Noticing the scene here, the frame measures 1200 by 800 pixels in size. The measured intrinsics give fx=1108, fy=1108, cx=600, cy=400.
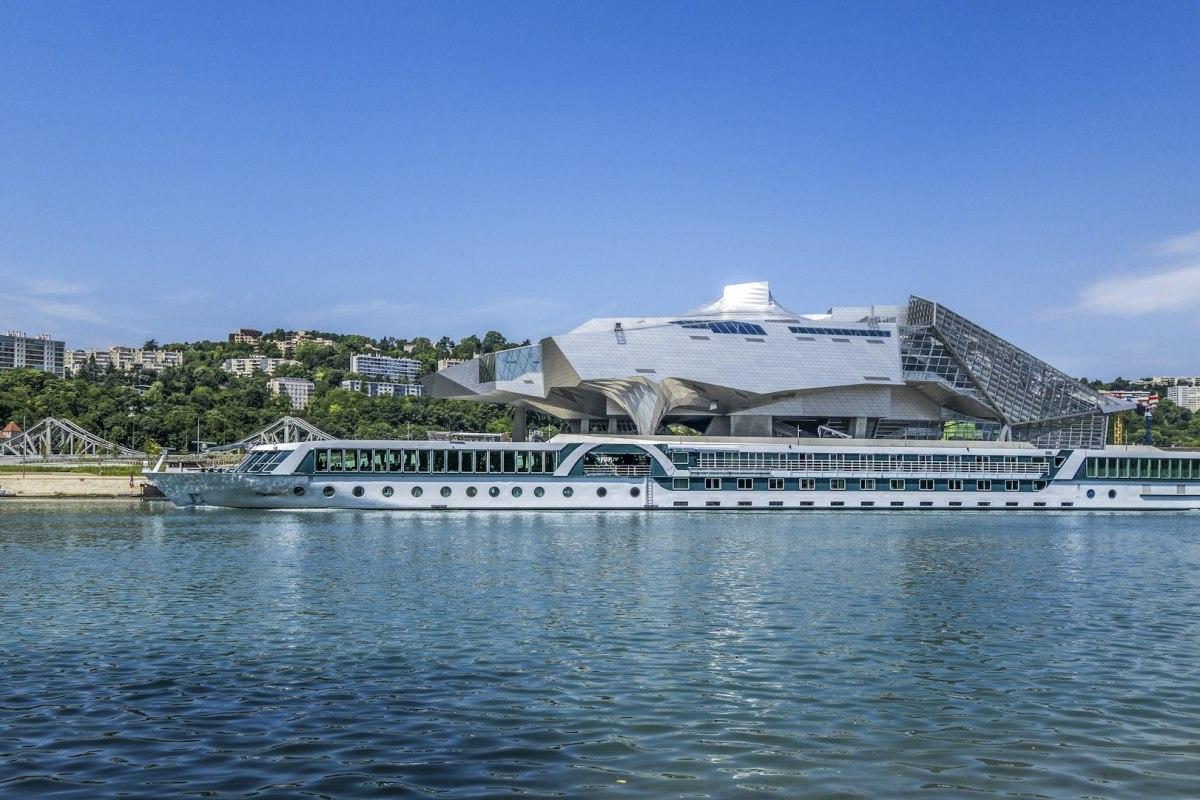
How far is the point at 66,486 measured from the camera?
86.1 m

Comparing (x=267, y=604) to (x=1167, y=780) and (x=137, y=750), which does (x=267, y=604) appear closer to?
(x=137, y=750)

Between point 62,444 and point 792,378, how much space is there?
79451mm

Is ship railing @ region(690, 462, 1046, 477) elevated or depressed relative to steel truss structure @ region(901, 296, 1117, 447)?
depressed

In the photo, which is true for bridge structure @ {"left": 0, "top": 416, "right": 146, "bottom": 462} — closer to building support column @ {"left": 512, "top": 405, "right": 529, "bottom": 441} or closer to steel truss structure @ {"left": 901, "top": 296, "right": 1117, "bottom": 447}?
building support column @ {"left": 512, "top": 405, "right": 529, "bottom": 441}

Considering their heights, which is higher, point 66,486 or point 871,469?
point 871,469

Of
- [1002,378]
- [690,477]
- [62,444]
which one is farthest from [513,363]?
[62,444]

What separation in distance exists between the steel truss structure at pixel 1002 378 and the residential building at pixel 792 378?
0.26 feet

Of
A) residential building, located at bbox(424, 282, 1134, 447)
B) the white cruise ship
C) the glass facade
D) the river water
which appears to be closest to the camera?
the river water

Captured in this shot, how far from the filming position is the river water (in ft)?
45.3

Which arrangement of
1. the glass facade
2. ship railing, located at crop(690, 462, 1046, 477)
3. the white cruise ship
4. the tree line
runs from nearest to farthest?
1. the white cruise ship
2. ship railing, located at crop(690, 462, 1046, 477)
3. the glass facade
4. the tree line

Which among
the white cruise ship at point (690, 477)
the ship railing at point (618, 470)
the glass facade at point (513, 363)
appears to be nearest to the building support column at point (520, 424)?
the glass facade at point (513, 363)

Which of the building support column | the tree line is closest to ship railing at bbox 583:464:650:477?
the building support column

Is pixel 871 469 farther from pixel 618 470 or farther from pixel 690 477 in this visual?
pixel 618 470

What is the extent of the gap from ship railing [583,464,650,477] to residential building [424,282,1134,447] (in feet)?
25.3
